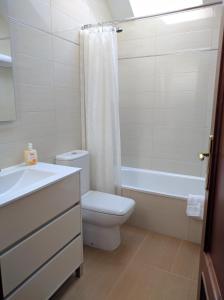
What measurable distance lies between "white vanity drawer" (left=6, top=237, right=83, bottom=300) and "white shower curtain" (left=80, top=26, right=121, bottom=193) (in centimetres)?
78

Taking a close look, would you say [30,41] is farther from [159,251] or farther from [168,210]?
[159,251]

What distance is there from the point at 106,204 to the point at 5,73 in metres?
1.25

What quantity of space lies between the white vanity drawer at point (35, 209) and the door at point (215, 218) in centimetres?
83

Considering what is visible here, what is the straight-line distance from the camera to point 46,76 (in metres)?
1.81

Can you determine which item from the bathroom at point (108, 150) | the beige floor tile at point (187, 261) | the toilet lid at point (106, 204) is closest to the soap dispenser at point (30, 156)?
the bathroom at point (108, 150)

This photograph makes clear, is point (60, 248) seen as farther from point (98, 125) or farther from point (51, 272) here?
point (98, 125)

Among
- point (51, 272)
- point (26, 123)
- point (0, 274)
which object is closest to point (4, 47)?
point (26, 123)

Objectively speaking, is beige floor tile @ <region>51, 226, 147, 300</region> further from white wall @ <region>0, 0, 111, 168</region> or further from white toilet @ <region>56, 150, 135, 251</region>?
white wall @ <region>0, 0, 111, 168</region>

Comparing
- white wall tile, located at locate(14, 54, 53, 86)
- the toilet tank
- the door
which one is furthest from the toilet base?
white wall tile, located at locate(14, 54, 53, 86)

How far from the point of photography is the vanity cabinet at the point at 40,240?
3.54 ft

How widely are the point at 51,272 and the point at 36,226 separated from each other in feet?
1.24

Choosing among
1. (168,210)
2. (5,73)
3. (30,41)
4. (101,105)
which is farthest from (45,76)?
(168,210)

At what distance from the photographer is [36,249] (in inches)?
48.7

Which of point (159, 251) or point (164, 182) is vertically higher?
point (164, 182)
